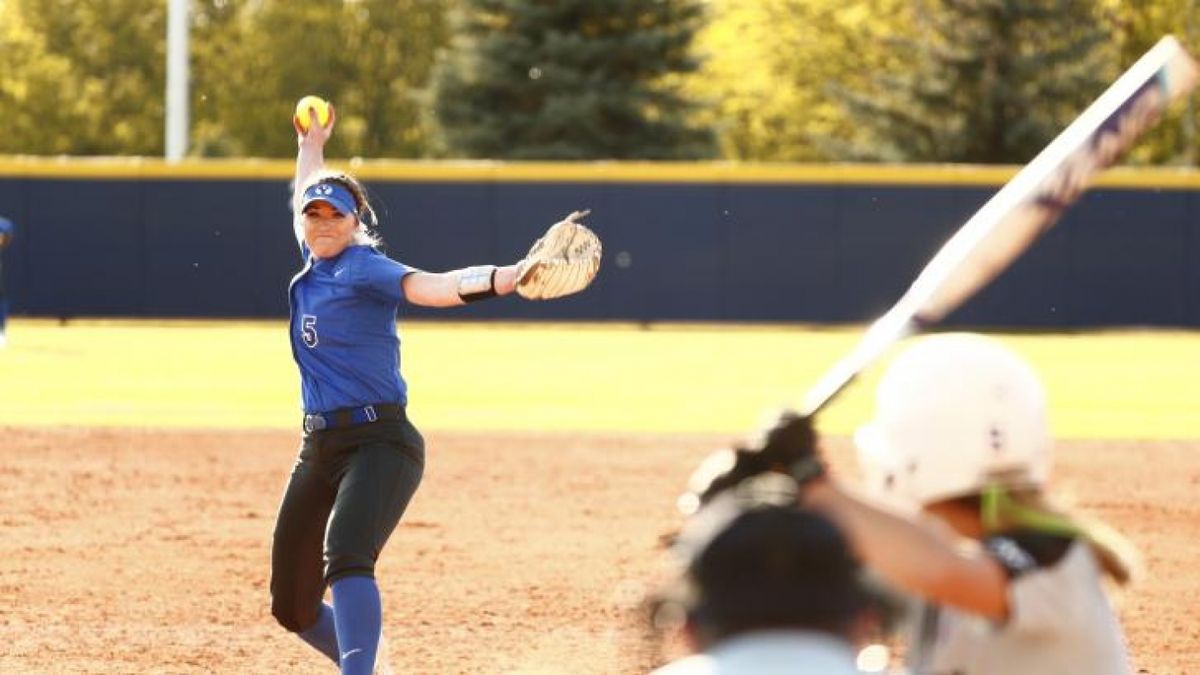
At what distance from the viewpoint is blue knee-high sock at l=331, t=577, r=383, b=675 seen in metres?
6.24

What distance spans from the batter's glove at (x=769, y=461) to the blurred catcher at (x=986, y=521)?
100mm

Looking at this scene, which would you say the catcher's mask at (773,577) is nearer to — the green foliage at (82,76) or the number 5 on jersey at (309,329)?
the number 5 on jersey at (309,329)

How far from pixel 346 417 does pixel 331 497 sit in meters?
0.26

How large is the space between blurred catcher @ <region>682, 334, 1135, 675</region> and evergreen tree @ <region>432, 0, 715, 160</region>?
3554 cm

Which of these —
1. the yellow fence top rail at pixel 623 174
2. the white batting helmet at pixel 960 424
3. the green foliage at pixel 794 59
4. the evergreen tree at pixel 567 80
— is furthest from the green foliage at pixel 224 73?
the white batting helmet at pixel 960 424

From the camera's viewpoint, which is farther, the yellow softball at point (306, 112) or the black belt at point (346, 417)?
the yellow softball at point (306, 112)

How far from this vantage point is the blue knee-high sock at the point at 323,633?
670cm

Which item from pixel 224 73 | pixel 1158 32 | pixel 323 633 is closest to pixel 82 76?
pixel 224 73

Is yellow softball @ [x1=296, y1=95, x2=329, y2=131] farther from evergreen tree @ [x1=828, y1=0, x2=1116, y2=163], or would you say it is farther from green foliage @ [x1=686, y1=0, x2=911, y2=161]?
green foliage @ [x1=686, y1=0, x2=911, y2=161]

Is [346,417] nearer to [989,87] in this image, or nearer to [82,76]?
[989,87]

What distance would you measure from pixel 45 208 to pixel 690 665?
95.6 feet

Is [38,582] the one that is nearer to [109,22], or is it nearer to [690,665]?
[690,665]

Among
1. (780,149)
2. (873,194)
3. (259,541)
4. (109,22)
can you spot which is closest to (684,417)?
(259,541)

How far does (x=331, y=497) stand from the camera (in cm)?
651
